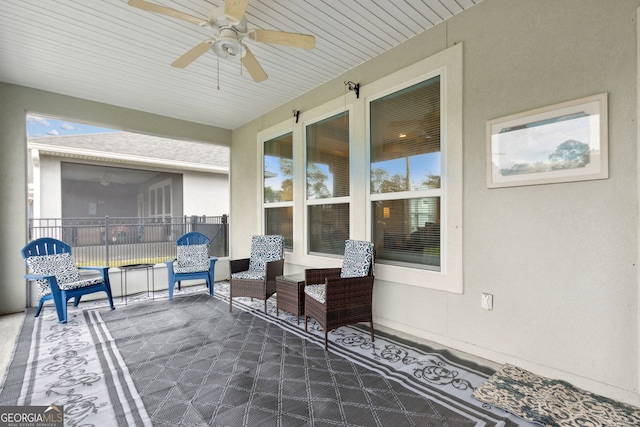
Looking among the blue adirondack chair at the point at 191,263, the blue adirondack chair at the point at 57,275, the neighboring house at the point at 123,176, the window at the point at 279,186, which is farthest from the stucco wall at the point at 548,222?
the neighboring house at the point at 123,176

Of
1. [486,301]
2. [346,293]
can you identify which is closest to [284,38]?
[346,293]

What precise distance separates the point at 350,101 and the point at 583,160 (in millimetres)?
2523

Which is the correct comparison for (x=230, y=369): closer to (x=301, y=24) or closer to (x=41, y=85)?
(x=301, y=24)

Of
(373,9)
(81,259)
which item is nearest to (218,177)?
(81,259)

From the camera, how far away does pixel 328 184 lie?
13.9 ft

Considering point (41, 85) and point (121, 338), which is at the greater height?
point (41, 85)

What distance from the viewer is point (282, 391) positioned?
213 centimetres

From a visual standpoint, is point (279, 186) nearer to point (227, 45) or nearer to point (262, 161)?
point (262, 161)

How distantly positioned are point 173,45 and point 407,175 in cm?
299

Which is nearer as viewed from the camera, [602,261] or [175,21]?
[602,261]

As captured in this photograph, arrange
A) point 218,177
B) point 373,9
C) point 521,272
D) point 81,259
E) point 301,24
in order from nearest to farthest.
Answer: point 521,272 < point 373,9 < point 301,24 < point 81,259 < point 218,177

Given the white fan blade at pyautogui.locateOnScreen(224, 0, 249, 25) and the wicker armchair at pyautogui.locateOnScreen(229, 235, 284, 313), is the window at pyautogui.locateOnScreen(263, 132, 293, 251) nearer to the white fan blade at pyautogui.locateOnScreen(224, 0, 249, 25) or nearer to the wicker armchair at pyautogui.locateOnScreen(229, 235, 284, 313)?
the wicker armchair at pyautogui.locateOnScreen(229, 235, 284, 313)

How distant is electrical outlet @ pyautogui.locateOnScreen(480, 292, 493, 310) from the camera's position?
2.57 m

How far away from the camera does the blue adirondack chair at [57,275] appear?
3562 millimetres
